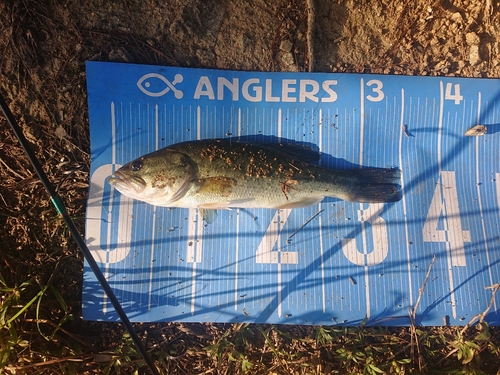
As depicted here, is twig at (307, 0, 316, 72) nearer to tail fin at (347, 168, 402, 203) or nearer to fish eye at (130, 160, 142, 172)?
tail fin at (347, 168, 402, 203)

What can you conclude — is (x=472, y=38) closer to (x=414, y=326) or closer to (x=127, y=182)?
(x=414, y=326)

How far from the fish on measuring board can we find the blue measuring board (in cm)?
21

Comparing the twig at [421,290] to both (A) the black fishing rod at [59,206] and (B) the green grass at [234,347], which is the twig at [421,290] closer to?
(B) the green grass at [234,347]

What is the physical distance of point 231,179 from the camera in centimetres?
294

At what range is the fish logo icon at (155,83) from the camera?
3203 mm

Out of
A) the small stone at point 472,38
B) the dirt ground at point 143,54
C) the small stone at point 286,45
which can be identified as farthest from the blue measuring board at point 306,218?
the small stone at point 472,38

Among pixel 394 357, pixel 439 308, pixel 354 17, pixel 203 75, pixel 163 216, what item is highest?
pixel 354 17

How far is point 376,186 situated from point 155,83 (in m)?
2.39

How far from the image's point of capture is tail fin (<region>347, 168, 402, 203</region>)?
3.12 m

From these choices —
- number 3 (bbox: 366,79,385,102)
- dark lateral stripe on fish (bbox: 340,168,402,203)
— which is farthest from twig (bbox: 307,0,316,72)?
dark lateral stripe on fish (bbox: 340,168,402,203)

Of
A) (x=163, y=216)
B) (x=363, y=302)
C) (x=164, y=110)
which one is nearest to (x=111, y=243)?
(x=163, y=216)

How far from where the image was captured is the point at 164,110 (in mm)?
3240

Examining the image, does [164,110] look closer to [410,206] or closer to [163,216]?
[163,216]

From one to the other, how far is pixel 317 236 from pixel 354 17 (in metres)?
2.20
